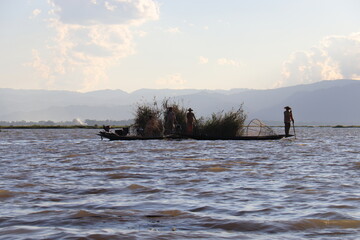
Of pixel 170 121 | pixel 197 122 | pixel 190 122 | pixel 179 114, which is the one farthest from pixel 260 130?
pixel 170 121

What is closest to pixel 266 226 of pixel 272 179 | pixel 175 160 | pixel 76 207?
pixel 76 207

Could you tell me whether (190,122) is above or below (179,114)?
below

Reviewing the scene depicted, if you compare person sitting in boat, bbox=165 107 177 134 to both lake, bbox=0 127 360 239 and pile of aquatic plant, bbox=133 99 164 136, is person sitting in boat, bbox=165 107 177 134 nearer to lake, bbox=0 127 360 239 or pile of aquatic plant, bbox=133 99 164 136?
pile of aquatic plant, bbox=133 99 164 136

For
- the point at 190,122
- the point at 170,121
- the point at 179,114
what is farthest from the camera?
the point at 179,114

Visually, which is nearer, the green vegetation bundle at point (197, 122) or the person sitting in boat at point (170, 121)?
the person sitting in boat at point (170, 121)

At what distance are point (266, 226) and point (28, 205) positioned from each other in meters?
3.61

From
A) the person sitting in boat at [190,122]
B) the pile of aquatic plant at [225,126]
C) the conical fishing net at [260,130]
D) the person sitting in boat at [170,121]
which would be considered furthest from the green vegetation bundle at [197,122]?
the conical fishing net at [260,130]

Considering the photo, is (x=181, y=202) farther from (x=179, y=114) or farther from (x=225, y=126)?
(x=179, y=114)

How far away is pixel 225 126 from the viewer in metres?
31.5

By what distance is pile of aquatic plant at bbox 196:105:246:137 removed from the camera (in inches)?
1238

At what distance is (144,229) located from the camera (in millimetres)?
6559

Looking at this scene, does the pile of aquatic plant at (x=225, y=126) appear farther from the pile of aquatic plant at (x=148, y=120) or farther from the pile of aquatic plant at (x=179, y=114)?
the pile of aquatic plant at (x=148, y=120)

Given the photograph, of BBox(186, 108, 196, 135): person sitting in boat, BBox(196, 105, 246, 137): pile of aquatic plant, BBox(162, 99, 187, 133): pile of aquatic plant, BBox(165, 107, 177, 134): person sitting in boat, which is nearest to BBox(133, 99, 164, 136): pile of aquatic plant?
BBox(165, 107, 177, 134): person sitting in boat

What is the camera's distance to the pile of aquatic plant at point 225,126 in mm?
31438
